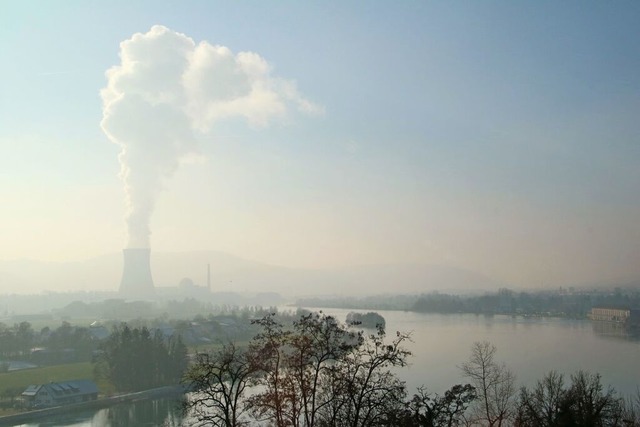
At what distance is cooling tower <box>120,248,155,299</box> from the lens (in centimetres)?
2564

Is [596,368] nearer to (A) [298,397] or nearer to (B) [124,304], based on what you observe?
→ (A) [298,397]

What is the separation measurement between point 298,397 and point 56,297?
58.6 metres

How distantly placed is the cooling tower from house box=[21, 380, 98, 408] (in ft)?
44.2

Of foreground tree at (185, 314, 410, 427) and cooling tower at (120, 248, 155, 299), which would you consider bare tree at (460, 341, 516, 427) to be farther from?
cooling tower at (120, 248, 155, 299)

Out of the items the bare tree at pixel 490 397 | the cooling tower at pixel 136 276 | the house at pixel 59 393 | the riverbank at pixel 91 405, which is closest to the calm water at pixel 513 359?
the riverbank at pixel 91 405

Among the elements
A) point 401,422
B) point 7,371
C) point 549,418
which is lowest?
point 7,371

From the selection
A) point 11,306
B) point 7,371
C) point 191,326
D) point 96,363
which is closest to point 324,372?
point 96,363

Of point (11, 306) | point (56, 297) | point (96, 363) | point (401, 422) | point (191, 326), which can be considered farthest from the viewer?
point (56, 297)

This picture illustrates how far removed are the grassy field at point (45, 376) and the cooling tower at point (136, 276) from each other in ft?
34.9

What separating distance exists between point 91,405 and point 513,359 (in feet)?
27.2

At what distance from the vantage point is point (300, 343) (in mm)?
2795

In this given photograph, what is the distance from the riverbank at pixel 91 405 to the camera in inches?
338

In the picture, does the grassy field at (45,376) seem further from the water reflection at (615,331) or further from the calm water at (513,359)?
the water reflection at (615,331)

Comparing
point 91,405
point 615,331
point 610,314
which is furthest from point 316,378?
point 610,314
